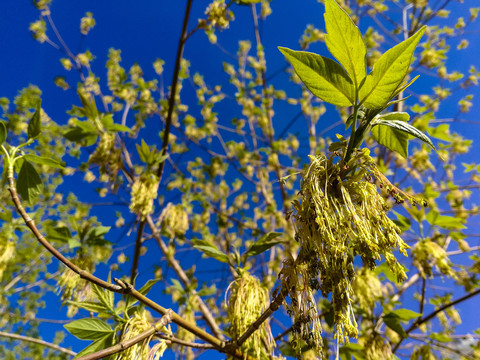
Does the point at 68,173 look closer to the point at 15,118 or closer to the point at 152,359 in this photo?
the point at 15,118

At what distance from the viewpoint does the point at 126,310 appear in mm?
621

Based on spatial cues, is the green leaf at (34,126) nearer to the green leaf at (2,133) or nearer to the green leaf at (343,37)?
the green leaf at (2,133)

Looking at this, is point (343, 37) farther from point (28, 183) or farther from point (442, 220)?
point (442, 220)

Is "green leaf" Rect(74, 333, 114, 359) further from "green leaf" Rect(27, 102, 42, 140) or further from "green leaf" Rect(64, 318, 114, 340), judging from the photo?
"green leaf" Rect(27, 102, 42, 140)

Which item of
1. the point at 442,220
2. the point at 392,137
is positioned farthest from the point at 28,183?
the point at 442,220

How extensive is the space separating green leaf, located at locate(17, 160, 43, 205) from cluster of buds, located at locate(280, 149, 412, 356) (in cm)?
77

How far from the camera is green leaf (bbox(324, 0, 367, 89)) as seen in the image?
0.39 meters

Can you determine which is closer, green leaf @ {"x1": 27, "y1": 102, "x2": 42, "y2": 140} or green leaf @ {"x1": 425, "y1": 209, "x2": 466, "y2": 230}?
green leaf @ {"x1": 27, "y1": 102, "x2": 42, "y2": 140}

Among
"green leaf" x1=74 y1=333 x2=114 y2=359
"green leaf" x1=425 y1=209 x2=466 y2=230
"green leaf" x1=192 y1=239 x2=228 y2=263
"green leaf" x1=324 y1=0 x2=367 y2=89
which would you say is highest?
"green leaf" x1=425 y1=209 x2=466 y2=230

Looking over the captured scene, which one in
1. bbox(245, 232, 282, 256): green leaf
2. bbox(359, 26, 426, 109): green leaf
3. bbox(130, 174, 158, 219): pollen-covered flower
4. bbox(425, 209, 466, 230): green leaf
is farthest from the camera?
bbox(130, 174, 158, 219): pollen-covered flower

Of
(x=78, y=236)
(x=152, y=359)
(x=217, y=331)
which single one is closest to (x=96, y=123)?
(x=78, y=236)

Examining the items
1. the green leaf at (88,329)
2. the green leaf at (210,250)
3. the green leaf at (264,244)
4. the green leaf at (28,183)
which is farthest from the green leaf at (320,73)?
the green leaf at (28,183)

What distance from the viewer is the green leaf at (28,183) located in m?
0.78

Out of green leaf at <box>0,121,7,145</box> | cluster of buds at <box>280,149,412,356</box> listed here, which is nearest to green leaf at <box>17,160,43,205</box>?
green leaf at <box>0,121,7,145</box>
